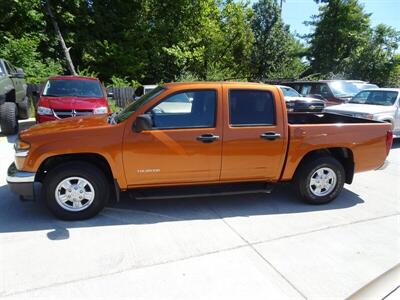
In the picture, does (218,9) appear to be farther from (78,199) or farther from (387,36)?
(78,199)

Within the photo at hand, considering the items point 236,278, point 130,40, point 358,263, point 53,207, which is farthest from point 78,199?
point 130,40

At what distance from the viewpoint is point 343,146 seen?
502 cm

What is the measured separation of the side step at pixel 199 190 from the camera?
14.9ft

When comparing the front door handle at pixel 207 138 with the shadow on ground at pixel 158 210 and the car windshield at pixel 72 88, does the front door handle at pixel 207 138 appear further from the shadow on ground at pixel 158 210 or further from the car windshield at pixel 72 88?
the car windshield at pixel 72 88

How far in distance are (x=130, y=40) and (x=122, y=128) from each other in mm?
19229

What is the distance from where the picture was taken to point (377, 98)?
1003 cm

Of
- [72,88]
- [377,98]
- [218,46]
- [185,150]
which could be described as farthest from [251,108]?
[218,46]

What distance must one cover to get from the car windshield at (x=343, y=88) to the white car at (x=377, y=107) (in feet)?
9.20

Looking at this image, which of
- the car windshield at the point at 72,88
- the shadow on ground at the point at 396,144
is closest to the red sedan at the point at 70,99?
the car windshield at the point at 72,88

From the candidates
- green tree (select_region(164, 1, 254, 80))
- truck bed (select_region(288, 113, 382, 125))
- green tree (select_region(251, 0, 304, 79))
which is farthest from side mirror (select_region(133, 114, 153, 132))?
green tree (select_region(251, 0, 304, 79))

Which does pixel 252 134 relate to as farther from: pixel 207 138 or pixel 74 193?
pixel 74 193

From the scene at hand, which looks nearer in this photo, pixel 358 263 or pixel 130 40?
pixel 358 263

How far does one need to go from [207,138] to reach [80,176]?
158 centimetres

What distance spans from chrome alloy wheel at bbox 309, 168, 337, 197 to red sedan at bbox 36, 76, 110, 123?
521cm
